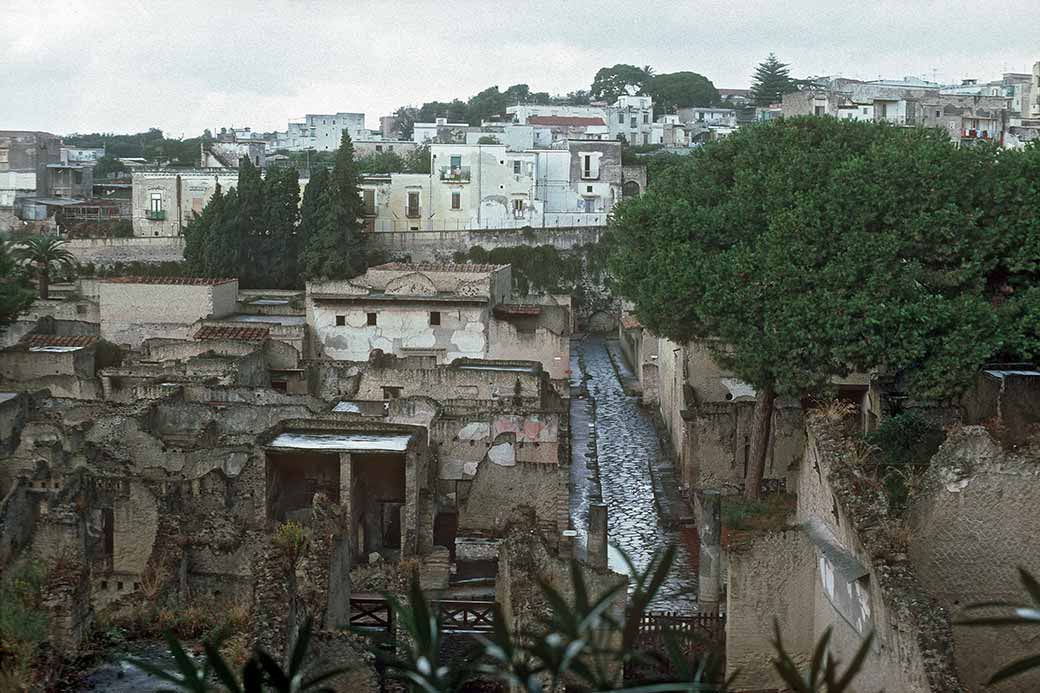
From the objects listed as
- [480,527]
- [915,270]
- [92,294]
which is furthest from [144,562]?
[92,294]

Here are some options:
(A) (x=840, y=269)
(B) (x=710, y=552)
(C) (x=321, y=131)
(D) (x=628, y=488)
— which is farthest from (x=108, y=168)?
(B) (x=710, y=552)

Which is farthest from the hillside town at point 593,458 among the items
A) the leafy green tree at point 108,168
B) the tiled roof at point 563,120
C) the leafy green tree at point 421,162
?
the leafy green tree at point 108,168

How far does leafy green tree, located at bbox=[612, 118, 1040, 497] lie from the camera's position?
20734 mm

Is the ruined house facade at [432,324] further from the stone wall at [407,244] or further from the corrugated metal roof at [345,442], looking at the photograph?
the stone wall at [407,244]

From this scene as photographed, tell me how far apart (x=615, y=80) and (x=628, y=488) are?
95.9 meters

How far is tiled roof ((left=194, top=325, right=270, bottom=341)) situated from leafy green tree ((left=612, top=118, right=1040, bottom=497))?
1141 cm

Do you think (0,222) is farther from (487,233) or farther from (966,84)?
(966,84)

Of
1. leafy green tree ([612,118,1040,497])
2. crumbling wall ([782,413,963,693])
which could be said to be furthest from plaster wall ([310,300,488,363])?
crumbling wall ([782,413,963,693])

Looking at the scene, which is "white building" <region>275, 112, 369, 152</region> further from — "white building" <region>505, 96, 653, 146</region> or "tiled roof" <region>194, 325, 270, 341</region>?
"tiled roof" <region>194, 325, 270, 341</region>

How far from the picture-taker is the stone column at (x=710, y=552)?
1841 centimetres

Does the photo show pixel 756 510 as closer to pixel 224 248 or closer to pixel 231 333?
pixel 231 333

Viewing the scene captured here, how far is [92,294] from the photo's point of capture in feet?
136

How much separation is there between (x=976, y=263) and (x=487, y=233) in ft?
116

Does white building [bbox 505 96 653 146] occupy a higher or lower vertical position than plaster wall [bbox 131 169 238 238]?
higher
